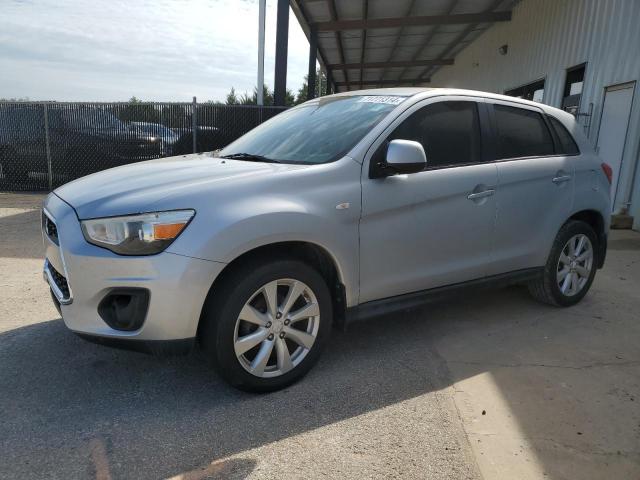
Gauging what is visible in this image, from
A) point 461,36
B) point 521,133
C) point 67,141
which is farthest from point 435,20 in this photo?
point 521,133

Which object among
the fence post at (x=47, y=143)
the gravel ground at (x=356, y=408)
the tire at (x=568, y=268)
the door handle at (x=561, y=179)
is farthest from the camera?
the fence post at (x=47, y=143)

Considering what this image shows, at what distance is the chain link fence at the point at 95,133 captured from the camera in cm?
1054

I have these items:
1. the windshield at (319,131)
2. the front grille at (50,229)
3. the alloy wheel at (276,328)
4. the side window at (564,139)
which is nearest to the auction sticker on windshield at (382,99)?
the windshield at (319,131)

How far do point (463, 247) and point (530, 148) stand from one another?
1.14m

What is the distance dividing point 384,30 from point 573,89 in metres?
8.63

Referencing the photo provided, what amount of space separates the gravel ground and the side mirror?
4.30 ft

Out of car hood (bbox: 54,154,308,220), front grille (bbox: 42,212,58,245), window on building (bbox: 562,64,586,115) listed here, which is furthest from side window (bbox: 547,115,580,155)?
window on building (bbox: 562,64,586,115)

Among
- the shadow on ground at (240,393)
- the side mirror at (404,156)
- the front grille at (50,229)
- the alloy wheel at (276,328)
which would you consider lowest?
the shadow on ground at (240,393)

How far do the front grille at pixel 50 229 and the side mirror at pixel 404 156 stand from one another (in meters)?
1.94

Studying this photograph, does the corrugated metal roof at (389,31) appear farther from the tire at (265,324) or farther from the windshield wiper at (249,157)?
the tire at (265,324)

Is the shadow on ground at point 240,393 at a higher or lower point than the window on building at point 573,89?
lower

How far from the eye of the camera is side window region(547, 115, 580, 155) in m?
4.27

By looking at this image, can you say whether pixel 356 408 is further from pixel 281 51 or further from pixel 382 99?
pixel 281 51

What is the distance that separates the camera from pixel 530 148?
13.3 feet
